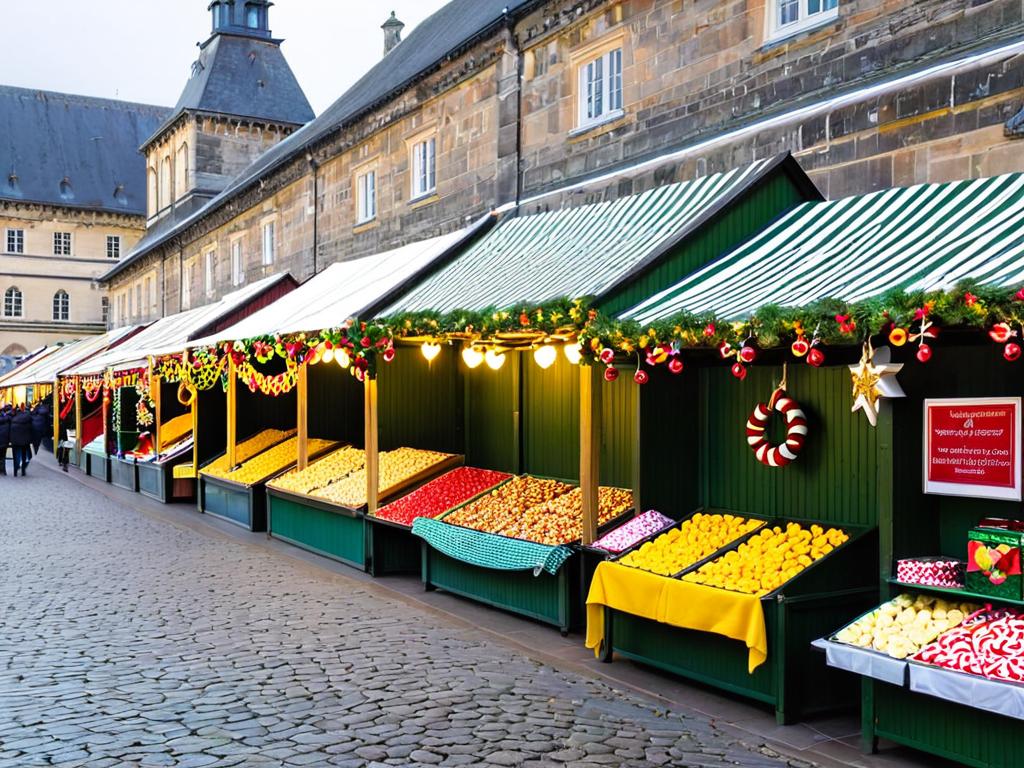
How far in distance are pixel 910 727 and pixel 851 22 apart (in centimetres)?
664

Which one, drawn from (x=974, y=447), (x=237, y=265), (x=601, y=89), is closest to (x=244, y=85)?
(x=237, y=265)

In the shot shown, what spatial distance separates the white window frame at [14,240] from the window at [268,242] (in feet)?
158

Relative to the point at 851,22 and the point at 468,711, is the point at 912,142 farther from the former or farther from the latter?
the point at 468,711

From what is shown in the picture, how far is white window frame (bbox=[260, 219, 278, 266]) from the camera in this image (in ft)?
83.3

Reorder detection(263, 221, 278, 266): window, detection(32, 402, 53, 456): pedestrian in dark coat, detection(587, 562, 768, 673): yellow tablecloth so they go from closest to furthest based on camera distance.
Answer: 1. detection(587, 562, 768, 673): yellow tablecloth
2. detection(263, 221, 278, 266): window
3. detection(32, 402, 53, 456): pedestrian in dark coat

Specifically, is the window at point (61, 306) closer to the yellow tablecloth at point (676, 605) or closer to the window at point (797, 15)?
the window at point (797, 15)

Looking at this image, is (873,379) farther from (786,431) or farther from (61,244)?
(61,244)

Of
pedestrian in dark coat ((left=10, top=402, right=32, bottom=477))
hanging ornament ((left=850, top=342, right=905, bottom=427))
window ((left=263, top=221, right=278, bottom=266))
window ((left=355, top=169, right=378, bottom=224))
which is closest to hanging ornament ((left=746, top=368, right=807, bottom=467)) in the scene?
hanging ornament ((left=850, top=342, right=905, bottom=427))

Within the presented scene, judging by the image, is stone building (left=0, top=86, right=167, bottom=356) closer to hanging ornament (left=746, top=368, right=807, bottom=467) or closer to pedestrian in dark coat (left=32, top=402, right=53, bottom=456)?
pedestrian in dark coat (left=32, top=402, right=53, bottom=456)

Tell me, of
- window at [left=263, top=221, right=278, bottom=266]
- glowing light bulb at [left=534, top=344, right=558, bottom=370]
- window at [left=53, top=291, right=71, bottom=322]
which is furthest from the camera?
window at [left=53, top=291, right=71, bottom=322]

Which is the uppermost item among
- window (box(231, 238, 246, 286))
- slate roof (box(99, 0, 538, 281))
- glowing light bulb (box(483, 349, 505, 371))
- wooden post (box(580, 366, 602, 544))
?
slate roof (box(99, 0, 538, 281))

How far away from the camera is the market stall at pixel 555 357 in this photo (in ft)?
29.8

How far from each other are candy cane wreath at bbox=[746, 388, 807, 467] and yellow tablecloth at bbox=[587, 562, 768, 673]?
4.40 ft

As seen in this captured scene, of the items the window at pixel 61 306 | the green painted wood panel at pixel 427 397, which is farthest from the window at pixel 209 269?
the window at pixel 61 306
